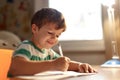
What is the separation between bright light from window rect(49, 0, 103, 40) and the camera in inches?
77.2

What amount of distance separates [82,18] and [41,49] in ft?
3.83

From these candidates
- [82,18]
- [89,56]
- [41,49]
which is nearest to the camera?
[41,49]

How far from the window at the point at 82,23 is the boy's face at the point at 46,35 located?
105cm

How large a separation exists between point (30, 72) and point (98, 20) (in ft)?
4.31

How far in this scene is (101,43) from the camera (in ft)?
6.04

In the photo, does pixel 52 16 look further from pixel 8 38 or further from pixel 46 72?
pixel 8 38

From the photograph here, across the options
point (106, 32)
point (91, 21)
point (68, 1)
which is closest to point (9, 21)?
point (68, 1)

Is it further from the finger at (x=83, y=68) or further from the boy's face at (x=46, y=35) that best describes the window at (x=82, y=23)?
the boy's face at (x=46, y=35)

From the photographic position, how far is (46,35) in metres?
0.81

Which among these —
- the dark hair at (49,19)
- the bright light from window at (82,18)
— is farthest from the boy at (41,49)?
the bright light from window at (82,18)

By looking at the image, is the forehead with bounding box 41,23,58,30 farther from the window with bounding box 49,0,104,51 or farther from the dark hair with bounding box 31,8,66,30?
the window with bounding box 49,0,104,51

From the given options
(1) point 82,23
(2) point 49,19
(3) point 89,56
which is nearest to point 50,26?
(2) point 49,19

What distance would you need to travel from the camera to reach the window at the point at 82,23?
191 centimetres

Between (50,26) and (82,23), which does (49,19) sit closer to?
(50,26)
